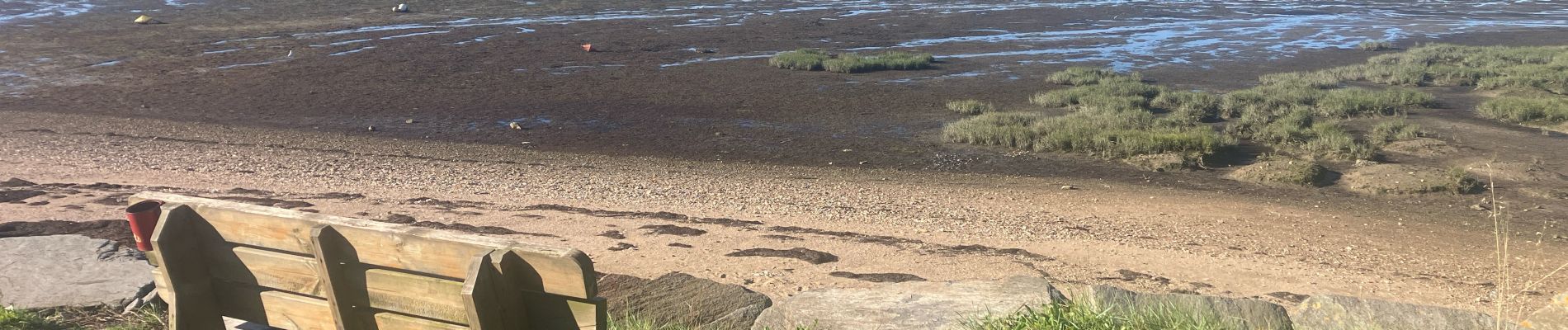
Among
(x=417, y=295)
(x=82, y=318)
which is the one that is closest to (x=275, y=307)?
(x=417, y=295)

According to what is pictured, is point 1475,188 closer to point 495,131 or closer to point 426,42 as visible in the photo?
point 495,131

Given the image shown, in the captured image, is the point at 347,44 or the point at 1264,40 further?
the point at 1264,40

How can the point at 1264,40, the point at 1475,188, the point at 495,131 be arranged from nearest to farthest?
1. the point at 1475,188
2. the point at 495,131
3. the point at 1264,40

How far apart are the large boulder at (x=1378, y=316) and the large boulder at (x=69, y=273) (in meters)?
6.05

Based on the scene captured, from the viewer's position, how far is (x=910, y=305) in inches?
214

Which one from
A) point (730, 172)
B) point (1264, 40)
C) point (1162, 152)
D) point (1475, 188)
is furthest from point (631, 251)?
point (1264, 40)

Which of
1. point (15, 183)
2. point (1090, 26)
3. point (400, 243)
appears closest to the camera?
point (400, 243)

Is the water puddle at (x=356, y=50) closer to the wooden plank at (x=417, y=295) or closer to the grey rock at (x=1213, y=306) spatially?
the wooden plank at (x=417, y=295)

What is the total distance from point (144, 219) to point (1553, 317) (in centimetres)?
600

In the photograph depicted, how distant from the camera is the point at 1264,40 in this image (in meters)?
36.0

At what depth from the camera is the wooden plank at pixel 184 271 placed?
392 centimetres

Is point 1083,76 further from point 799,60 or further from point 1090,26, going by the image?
point 1090,26

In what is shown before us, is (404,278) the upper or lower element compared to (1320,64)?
upper

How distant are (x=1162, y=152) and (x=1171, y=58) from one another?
648 inches
